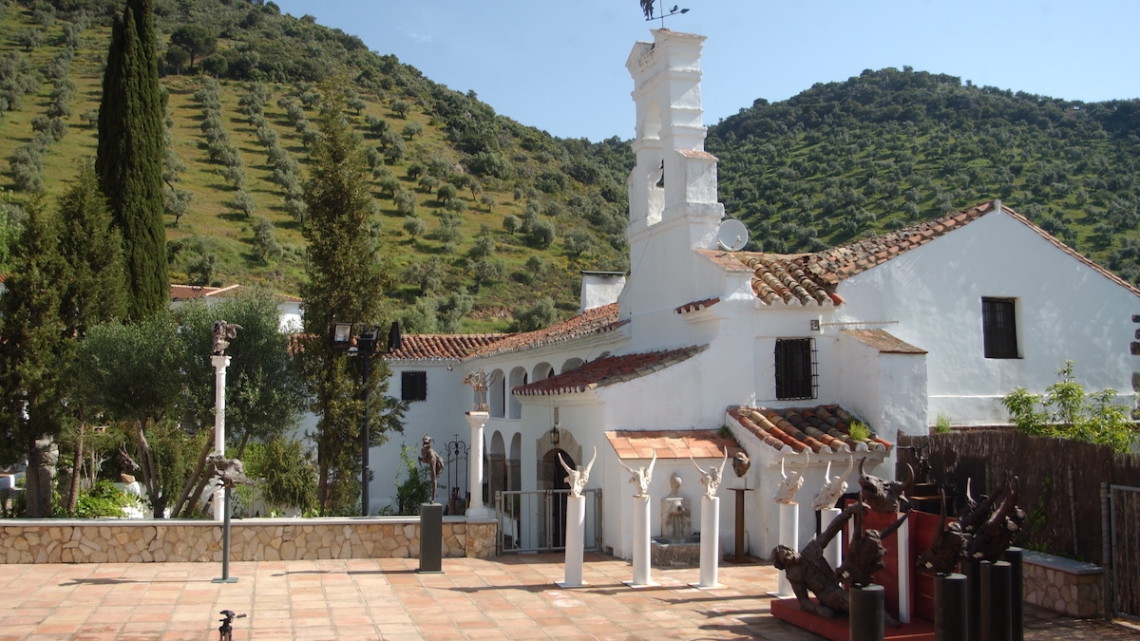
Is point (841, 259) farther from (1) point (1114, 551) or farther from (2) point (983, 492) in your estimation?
(1) point (1114, 551)

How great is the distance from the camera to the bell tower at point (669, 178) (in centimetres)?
1578

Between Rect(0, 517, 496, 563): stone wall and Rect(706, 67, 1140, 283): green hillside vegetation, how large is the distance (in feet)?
83.0

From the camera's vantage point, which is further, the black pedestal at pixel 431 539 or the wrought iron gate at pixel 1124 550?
the black pedestal at pixel 431 539

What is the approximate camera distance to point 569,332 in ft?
66.6

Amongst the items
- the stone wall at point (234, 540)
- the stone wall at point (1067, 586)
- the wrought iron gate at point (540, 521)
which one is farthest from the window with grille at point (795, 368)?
the stone wall at point (234, 540)

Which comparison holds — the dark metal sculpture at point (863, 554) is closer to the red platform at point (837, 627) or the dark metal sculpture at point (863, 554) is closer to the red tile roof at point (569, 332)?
the red platform at point (837, 627)

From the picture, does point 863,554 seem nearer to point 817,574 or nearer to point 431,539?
point 817,574

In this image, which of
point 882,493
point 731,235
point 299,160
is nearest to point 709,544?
point 882,493

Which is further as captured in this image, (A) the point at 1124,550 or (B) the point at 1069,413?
(B) the point at 1069,413

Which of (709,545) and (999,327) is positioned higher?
(999,327)

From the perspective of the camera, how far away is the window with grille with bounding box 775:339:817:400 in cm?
1509

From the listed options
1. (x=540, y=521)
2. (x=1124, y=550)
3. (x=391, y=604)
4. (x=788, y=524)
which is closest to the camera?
(x=1124, y=550)

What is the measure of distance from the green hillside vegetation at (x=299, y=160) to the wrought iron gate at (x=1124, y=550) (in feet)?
101

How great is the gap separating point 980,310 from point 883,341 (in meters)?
2.40
